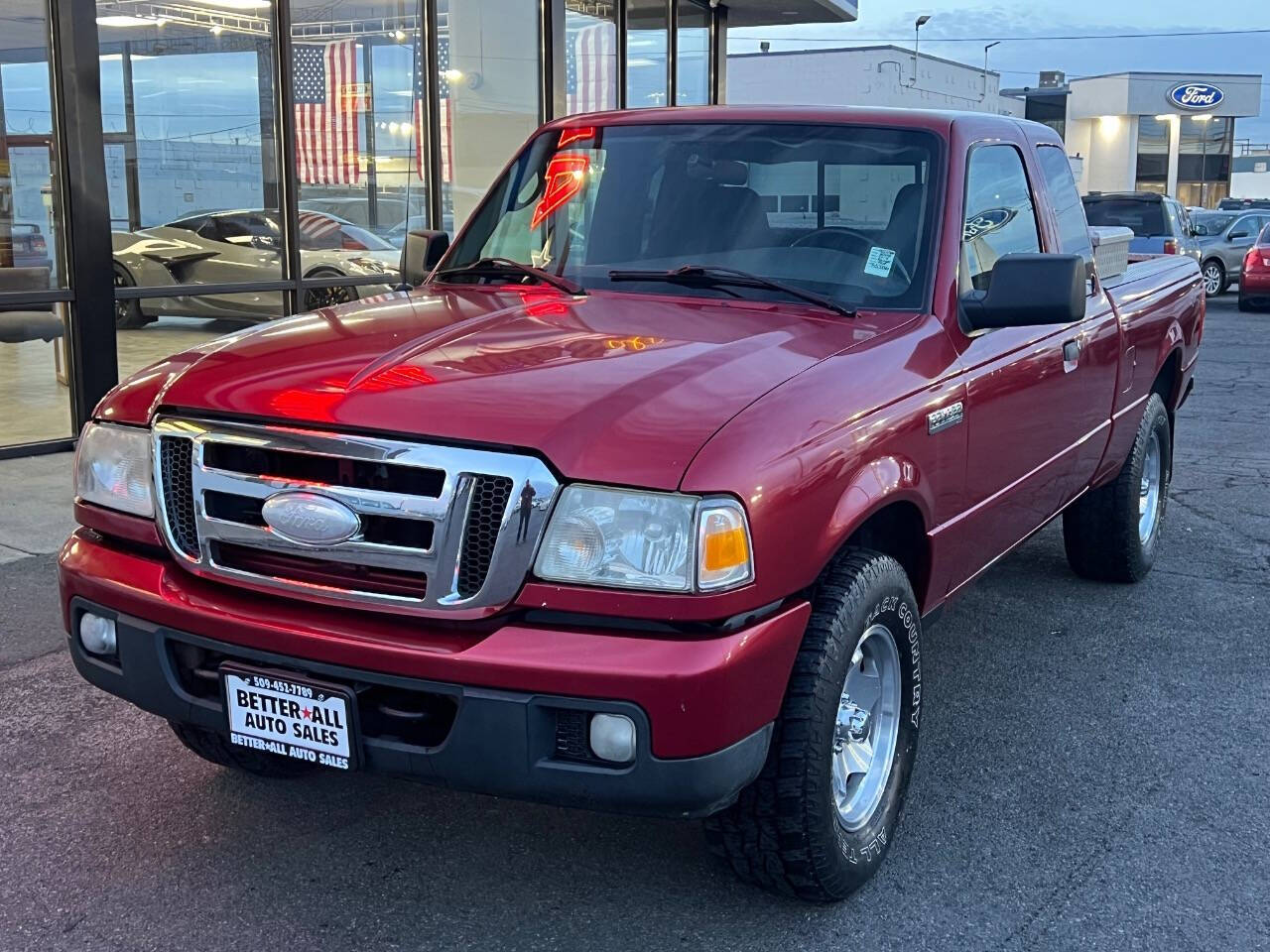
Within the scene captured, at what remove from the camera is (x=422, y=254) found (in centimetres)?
476

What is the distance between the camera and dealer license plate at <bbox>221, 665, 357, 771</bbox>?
275 centimetres

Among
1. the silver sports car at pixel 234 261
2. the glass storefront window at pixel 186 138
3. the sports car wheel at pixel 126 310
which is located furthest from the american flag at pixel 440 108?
the sports car wheel at pixel 126 310

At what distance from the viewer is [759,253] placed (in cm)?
388

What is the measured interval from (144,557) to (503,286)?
1.42m

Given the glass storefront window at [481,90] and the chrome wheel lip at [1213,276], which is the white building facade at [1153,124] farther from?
the glass storefront window at [481,90]

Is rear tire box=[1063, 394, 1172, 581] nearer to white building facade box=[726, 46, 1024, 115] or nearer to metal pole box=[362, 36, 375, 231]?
metal pole box=[362, 36, 375, 231]

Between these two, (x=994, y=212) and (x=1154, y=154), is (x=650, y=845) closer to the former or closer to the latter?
(x=994, y=212)

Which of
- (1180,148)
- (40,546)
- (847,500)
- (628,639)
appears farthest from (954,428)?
(1180,148)

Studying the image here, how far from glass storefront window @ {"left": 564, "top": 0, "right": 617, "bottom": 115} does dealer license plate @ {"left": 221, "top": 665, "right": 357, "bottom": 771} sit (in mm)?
10935

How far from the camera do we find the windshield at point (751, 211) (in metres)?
3.81

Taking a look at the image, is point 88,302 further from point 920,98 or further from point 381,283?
point 920,98

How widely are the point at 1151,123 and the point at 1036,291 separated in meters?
62.7

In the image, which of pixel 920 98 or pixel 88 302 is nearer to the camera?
A: pixel 88 302

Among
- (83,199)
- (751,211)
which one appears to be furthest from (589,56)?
(751,211)
